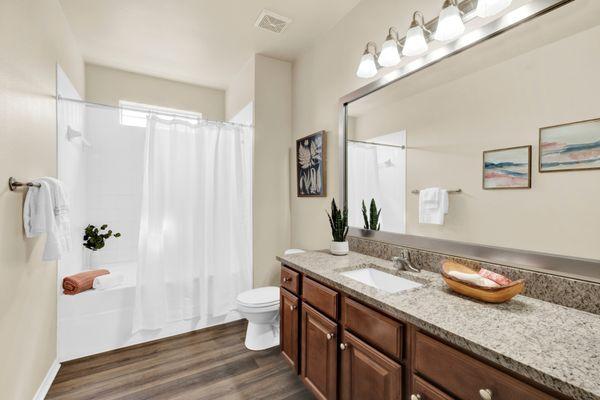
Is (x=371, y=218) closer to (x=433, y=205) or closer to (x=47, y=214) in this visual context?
(x=433, y=205)

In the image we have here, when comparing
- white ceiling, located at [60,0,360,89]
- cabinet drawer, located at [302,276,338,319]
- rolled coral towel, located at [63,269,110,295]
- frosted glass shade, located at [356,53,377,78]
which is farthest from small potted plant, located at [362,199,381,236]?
rolled coral towel, located at [63,269,110,295]

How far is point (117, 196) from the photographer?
3291 mm

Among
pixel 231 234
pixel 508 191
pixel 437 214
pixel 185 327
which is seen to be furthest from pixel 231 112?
pixel 508 191

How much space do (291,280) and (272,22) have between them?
2073mm

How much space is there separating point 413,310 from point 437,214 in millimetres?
699

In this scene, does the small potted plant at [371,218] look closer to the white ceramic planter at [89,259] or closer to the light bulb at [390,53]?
the light bulb at [390,53]

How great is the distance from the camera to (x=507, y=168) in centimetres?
120

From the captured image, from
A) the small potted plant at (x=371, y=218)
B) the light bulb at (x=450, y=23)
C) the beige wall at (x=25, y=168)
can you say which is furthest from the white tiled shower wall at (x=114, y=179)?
the light bulb at (x=450, y=23)

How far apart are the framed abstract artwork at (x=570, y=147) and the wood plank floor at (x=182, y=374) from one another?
1802 mm

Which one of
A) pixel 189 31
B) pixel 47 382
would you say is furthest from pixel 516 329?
pixel 189 31

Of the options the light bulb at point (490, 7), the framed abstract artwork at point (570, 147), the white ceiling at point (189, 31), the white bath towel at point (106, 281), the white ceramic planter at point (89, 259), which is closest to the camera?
the framed abstract artwork at point (570, 147)

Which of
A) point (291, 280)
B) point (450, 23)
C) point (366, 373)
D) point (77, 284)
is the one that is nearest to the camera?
point (366, 373)

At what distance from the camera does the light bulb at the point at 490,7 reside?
1174mm

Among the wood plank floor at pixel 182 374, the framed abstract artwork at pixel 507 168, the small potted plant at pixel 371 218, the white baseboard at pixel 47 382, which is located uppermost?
the framed abstract artwork at pixel 507 168
